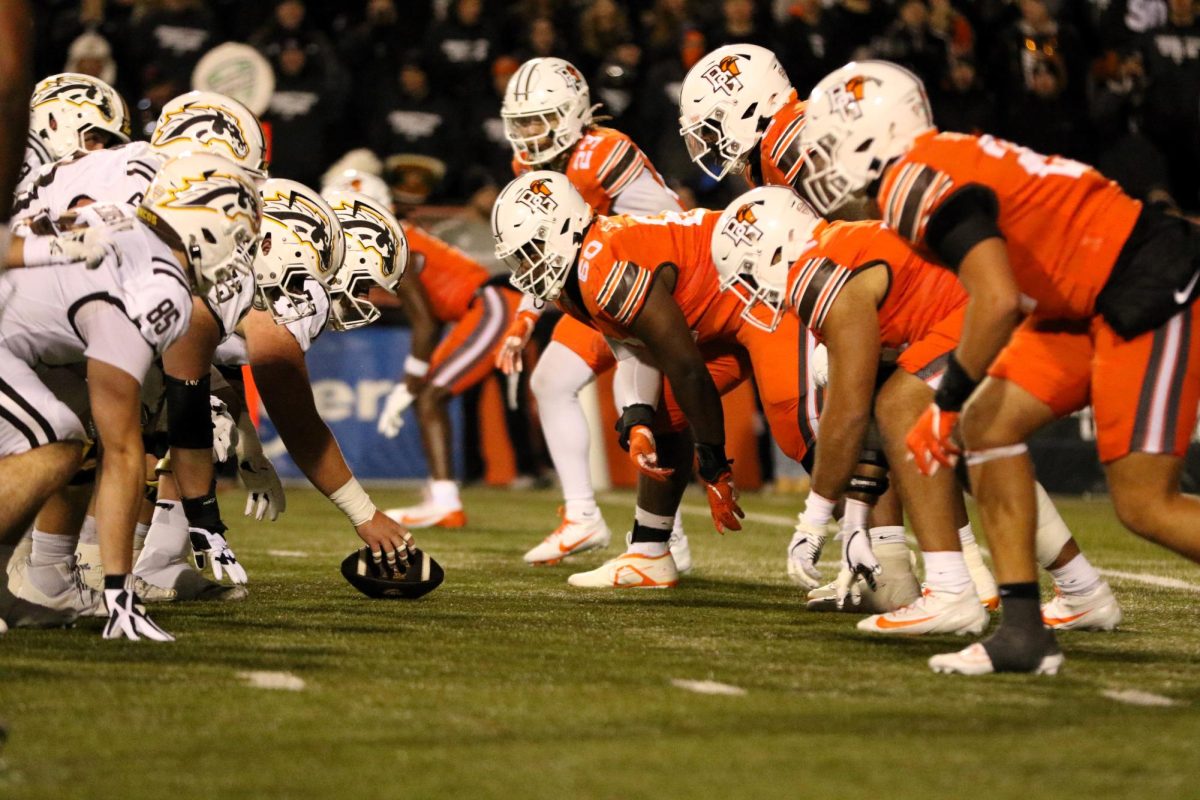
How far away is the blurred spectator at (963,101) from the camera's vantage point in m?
13.0

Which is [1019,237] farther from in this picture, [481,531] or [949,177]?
[481,531]

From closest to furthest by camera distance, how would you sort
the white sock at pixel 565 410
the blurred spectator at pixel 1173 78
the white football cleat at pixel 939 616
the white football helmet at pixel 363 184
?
1. the white football cleat at pixel 939 616
2. the white sock at pixel 565 410
3. the white football helmet at pixel 363 184
4. the blurred spectator at pixel 1173 78

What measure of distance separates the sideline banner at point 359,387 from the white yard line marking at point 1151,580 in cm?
631

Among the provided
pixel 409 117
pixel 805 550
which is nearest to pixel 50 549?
pixel 805 550

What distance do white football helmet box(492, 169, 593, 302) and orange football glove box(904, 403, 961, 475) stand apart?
89.8 inches

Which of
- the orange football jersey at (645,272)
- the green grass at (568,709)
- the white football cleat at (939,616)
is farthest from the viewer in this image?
the orange football jersey at (645,272)

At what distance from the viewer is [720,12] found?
45.5 ft

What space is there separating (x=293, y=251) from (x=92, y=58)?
7228mm

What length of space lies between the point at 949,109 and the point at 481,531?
5.59 metres

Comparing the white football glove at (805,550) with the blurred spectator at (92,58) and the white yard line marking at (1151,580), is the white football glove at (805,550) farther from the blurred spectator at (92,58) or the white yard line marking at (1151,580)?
the blurred spectator at (92,58)

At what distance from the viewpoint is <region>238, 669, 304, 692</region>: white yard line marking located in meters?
4.17

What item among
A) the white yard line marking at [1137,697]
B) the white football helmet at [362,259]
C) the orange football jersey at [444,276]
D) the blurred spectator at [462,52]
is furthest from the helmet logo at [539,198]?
the blurred spectator at [462,52]

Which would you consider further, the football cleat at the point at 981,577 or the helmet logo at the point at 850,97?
the football cleat at the point at 981,577

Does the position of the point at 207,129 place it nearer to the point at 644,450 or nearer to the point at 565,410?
the point at 644,450
